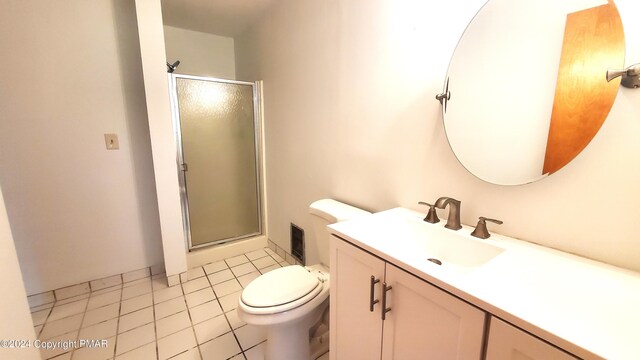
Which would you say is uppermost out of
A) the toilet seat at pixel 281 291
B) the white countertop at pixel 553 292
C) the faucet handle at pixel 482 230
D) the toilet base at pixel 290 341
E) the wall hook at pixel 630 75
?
the wall hook at pixel 630 75

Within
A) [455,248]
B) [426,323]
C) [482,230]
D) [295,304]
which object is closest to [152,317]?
[295,304]

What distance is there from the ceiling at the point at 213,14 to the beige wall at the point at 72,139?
0.40 m

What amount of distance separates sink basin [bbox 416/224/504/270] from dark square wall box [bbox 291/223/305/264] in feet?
4.08

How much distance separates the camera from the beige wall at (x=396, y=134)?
2.34 feet

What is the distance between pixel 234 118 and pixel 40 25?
4.37ft

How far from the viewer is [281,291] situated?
1.21m

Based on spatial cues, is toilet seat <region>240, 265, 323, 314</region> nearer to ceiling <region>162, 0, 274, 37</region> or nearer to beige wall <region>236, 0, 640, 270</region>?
beige wall <region>236, 0, 640, 270</region>

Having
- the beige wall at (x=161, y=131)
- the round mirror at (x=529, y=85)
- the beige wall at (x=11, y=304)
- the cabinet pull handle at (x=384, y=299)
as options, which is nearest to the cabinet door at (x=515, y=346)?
the cabinet pull handle at (x=384, y=299)

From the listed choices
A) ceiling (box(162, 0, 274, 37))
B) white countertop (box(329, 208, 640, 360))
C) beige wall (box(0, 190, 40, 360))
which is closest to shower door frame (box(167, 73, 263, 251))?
ceiling (box(162, 0, 274, 37))

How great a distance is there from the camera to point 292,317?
114 cm

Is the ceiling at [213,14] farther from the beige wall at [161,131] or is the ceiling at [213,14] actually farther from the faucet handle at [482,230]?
the faucet handle at [482,230]

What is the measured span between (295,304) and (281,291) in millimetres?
100

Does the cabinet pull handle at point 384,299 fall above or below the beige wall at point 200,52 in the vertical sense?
below

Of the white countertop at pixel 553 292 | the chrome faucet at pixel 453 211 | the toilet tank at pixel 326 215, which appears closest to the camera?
the white countertop at pixel 553 292
